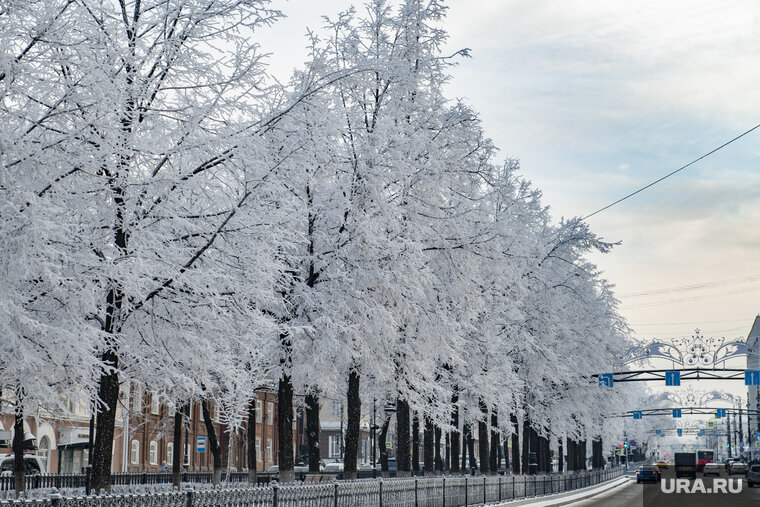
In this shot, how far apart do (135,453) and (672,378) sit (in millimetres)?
38113

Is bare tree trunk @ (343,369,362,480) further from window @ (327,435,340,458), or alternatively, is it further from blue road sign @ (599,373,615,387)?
window @ (327,435,340,458)

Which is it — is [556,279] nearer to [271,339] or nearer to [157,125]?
[271,339]

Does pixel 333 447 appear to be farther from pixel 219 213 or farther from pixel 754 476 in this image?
pixel 219 213

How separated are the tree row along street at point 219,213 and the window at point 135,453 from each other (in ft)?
113

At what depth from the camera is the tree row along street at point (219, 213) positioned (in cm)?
1127

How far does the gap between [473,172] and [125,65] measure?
12.4 meters

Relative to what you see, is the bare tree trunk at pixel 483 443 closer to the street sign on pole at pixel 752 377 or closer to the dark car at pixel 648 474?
the street sign on pole at pixel 752 377

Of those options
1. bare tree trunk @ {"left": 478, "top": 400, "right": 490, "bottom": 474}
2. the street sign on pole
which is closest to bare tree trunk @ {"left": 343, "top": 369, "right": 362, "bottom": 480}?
bare tree trunk @ {"left": 478, "top": 400, "right": 490, "bottom": 474}

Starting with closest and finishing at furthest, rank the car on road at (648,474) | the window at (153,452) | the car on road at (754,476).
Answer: the window at (153,452)
the car on road at (754,476)
the car on road at (648,474)

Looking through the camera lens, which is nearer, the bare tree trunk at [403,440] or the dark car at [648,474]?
the bare tree trunk at [403,440]

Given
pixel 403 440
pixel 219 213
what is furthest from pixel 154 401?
pixel 219 213

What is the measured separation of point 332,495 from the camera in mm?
16594

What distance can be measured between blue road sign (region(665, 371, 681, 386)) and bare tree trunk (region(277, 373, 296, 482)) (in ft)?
161

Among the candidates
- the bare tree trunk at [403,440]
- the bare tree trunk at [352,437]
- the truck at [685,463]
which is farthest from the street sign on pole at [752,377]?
the bare tree trunk at [352,437]
